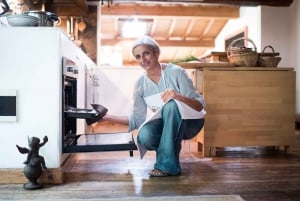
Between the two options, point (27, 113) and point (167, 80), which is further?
point (167, 80)

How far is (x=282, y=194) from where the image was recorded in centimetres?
161

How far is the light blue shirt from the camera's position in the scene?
80.0 inches

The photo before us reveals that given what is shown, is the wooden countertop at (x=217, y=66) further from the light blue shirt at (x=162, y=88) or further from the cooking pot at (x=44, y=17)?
the cooking pot at (x=44, y=17)

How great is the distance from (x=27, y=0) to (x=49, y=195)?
2.64m

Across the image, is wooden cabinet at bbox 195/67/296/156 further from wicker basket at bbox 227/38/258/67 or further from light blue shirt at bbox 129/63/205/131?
light blue shirt at bbox 129/63/205/131

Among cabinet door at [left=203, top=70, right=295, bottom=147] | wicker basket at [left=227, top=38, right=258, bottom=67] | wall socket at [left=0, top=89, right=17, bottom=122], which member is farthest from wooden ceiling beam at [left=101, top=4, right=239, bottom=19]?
wall socket at [left=0, top=89, right=17, bottom=122]

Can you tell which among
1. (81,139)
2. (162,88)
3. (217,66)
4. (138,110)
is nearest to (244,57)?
(217,66)

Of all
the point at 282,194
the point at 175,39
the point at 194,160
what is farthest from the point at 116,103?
the point at 175,39

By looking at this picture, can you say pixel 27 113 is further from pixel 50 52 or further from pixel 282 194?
pixel 282 194

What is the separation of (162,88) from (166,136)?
32cm

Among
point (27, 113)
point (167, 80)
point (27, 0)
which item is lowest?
point (27, 113)

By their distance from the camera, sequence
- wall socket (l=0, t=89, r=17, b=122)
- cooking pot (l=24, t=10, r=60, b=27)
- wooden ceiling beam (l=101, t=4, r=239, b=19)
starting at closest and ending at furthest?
wall socket (l=0, t=89, r=17, b=122), cooking pot (l=24, t=10, r=60, b=27), wooden ceiling beam (l=101, t=4, r=239, b=19)

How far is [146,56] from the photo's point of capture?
2.03 m

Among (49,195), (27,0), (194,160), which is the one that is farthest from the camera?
(27,0)
